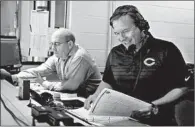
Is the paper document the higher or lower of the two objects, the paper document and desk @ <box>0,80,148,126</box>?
the higher

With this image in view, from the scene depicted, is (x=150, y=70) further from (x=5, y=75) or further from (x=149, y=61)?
(x=5, y=75)

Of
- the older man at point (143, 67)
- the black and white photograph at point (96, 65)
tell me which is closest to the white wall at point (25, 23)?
the black and white photograph at point (96, 65)

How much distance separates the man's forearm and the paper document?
0.57 ft

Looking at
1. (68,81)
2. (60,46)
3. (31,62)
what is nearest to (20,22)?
(31,62)

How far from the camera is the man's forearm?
1.56 metres

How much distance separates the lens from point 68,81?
2.58 m

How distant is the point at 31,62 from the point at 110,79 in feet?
5.44

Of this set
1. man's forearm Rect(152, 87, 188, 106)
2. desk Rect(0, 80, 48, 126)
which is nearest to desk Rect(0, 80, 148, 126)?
desk Rect(0, 80, 48, 126)

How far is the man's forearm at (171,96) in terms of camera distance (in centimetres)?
156

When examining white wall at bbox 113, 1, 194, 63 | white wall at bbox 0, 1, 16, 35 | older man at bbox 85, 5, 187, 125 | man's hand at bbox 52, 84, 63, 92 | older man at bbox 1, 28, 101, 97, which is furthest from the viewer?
white wall at bbox 113, 1, 194, 63

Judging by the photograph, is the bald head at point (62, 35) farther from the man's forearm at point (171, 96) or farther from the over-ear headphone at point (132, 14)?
the man's forearm at point (171, 96)

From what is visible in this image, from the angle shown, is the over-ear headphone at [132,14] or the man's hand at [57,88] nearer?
the over-ear headphone at [132,14]

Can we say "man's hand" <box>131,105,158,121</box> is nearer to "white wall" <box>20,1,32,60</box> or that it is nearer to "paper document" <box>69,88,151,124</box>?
"paper document" <box>69,88,151,124</box>

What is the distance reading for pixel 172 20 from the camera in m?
3.80
